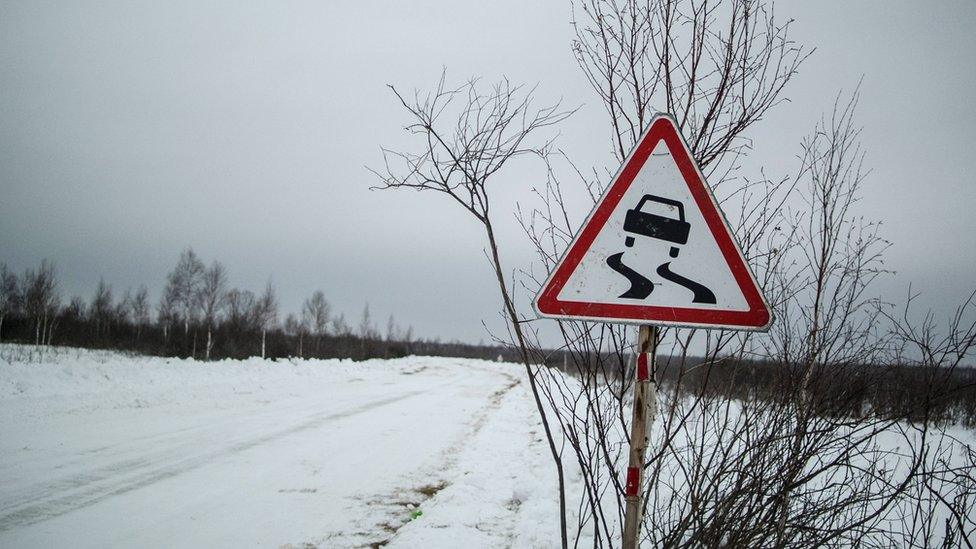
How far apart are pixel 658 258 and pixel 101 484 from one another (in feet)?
19.2

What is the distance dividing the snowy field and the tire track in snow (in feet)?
0.07

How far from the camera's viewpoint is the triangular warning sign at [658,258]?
164cm

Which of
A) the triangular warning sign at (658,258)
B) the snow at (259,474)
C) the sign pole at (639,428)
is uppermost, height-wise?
the triangular warning sign at (658,258)

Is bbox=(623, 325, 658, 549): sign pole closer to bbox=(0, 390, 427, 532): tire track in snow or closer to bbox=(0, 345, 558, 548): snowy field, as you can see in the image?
bbox=(0, 345, 558, 548): snowy field

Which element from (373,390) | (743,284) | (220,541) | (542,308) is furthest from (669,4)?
(373,390)

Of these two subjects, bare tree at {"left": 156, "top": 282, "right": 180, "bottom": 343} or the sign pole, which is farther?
bare tree at {"left": 156, "top": 282, "right": 180, "bottom": 343}

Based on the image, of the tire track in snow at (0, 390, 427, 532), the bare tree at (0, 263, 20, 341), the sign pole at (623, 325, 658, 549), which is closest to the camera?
the sign pole at (623, 325, 658, 549)

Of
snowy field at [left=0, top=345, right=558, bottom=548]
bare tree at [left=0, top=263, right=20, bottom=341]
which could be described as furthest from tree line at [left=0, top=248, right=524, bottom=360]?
snowy field at [left=0, top=345, right=558, bottom=548]

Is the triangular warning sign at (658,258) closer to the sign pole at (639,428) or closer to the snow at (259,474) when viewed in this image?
the sign pole at (639,428)

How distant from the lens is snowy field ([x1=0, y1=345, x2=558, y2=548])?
3.98 meters

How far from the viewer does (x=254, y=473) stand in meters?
5.47

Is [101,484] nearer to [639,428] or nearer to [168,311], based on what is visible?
[639,428]

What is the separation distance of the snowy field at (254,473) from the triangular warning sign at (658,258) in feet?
10.5

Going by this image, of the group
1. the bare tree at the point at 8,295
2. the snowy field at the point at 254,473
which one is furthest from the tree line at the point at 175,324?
the snowy field at the point at 254,473
